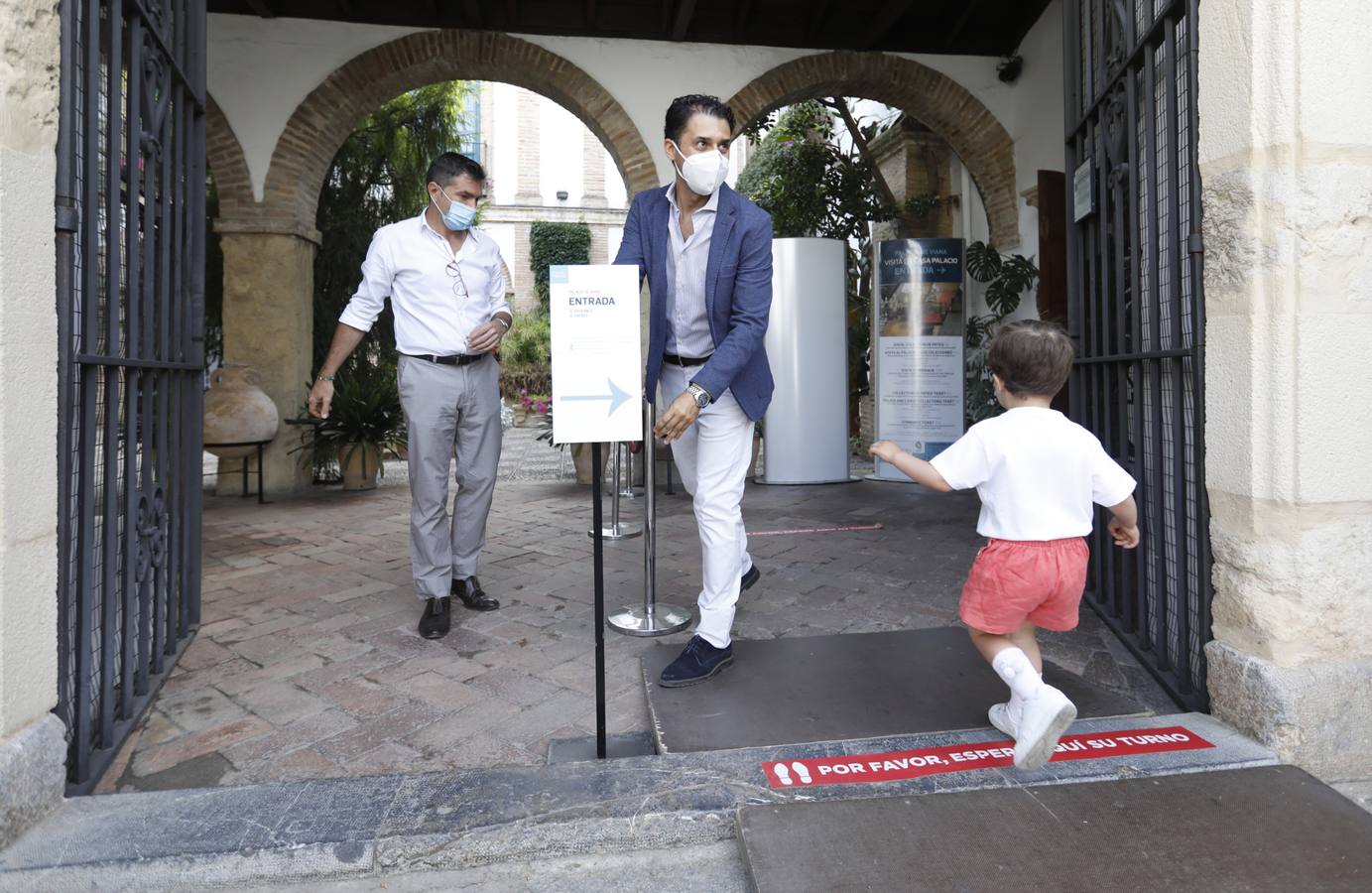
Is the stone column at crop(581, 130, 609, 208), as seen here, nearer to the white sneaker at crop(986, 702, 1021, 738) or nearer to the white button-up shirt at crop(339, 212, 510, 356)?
the white button-up shirt at crop(339, 212, 510, 356)

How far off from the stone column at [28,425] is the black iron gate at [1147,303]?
9.34 feet

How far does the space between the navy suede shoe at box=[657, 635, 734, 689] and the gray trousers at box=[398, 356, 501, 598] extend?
1.13m

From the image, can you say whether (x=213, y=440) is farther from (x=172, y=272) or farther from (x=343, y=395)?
(x=172, y=272)

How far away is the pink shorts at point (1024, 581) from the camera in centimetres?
210

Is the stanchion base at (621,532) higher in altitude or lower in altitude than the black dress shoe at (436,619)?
higher

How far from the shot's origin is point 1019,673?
2.07 metres

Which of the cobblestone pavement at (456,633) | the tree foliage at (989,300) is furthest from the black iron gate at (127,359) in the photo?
the tree foliage at (989,300)

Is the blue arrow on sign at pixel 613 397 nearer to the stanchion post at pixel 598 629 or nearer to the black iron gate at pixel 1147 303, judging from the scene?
the stanchion post at pixel 598 629

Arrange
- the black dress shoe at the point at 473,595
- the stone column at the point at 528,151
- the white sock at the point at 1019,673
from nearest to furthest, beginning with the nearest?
the white sock at the point at 1019,673 < the black dress shoe at the point at 473,595 < the stone column at the point at 528,151

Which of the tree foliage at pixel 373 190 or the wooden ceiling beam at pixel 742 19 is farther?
the tree foliage at pixel 373 190

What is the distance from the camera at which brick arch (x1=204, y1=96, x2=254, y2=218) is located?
7375mm

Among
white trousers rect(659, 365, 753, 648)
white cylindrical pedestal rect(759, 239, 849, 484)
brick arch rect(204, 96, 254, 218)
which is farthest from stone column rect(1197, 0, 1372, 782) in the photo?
brick arch rect(204, 96, 254, 218)

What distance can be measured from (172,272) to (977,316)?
7.50 metres

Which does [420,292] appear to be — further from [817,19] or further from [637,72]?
[817,19]
